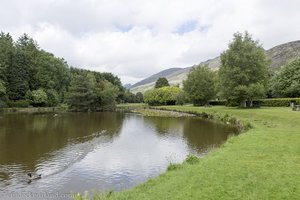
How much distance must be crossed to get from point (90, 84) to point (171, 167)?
7701cm

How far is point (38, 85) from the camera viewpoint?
97.6 m

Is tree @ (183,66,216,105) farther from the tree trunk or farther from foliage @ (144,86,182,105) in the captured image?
foliage @ (144,86,182,105)

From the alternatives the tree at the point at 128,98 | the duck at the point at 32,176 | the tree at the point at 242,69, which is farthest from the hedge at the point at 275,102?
the tree at the point at 128,98

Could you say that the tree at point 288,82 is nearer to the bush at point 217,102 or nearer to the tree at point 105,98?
the bush at point 217,102

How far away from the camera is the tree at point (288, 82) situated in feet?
220

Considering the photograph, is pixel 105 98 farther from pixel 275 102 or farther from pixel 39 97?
pixel 275 102

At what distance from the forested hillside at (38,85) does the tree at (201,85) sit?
25328 mm

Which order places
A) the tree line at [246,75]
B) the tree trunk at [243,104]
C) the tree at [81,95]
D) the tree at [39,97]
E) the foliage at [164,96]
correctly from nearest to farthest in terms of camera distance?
the tree line at [246,75], the tree trunk at [243,104], the tree at [81,95], the tree at [39,97], the foliage at [164,96]

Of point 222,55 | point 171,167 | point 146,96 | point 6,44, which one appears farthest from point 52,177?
point 146,96

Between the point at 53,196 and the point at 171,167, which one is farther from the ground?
the point at 171,167

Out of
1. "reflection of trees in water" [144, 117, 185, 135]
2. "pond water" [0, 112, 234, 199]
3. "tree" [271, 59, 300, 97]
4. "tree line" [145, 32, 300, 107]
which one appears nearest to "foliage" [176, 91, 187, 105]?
"tree" [271, 59, 300, 97]

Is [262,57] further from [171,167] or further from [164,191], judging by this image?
[164,191]

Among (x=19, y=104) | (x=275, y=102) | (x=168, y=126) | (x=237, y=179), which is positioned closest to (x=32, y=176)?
(x=237, y=179)

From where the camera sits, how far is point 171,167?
656 inches
